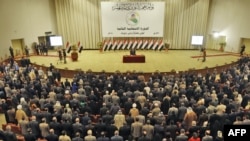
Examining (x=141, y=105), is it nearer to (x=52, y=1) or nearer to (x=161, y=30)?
(x=161, y=30)

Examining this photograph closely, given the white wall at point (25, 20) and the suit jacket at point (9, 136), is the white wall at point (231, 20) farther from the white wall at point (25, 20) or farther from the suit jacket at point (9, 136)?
the suit jacket at point (9, 136)

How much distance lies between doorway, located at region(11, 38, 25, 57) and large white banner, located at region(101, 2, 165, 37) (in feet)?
24.0

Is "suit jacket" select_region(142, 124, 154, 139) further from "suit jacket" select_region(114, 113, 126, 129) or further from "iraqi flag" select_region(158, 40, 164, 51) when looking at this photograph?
"iraqi flag" select_region(158, 40, 164, 51)

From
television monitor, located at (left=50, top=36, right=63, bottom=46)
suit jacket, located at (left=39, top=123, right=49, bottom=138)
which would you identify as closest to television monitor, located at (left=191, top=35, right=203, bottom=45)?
television monitor, located at (left=50, top=36, right=63, bottom=46)

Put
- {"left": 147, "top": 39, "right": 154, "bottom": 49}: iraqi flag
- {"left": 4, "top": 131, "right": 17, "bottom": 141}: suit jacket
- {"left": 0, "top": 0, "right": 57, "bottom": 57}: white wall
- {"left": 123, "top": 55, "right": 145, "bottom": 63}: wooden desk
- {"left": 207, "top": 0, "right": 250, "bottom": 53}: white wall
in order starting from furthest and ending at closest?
{"left": 147, "top": 39, "right": 154, "bottom": 49}: iraqi flag
{"left": 207, "top": 0, "right": 250, "bottom": 53}: white wall
{"left": 0, "top": 0, "right": 57, "bottom": 57}: white wall
{"left": 123, "top": 55, "right": 145, "bottom": 63}: wooden desk
{"left": 4, "top": 131, "right": 17, "bottom": 141}: suit jacket

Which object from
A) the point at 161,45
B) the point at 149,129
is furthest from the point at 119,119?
the point at 161,45

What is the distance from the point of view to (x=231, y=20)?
22344mm

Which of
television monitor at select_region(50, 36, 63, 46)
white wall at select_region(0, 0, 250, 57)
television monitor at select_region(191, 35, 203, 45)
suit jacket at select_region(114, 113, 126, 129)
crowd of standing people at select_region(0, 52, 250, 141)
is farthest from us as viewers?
television monitor at select_region(191, 35, 203, 45)

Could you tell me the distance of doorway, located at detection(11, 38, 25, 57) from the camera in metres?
21.9

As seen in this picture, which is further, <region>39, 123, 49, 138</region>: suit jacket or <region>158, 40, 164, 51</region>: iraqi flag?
<region>158, 40, 164, 51</region>: iraqi flag

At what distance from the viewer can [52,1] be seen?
969 inches

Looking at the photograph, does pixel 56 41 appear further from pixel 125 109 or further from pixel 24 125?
pixel 24 125

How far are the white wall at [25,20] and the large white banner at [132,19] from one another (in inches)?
206

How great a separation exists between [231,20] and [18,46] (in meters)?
18.7
